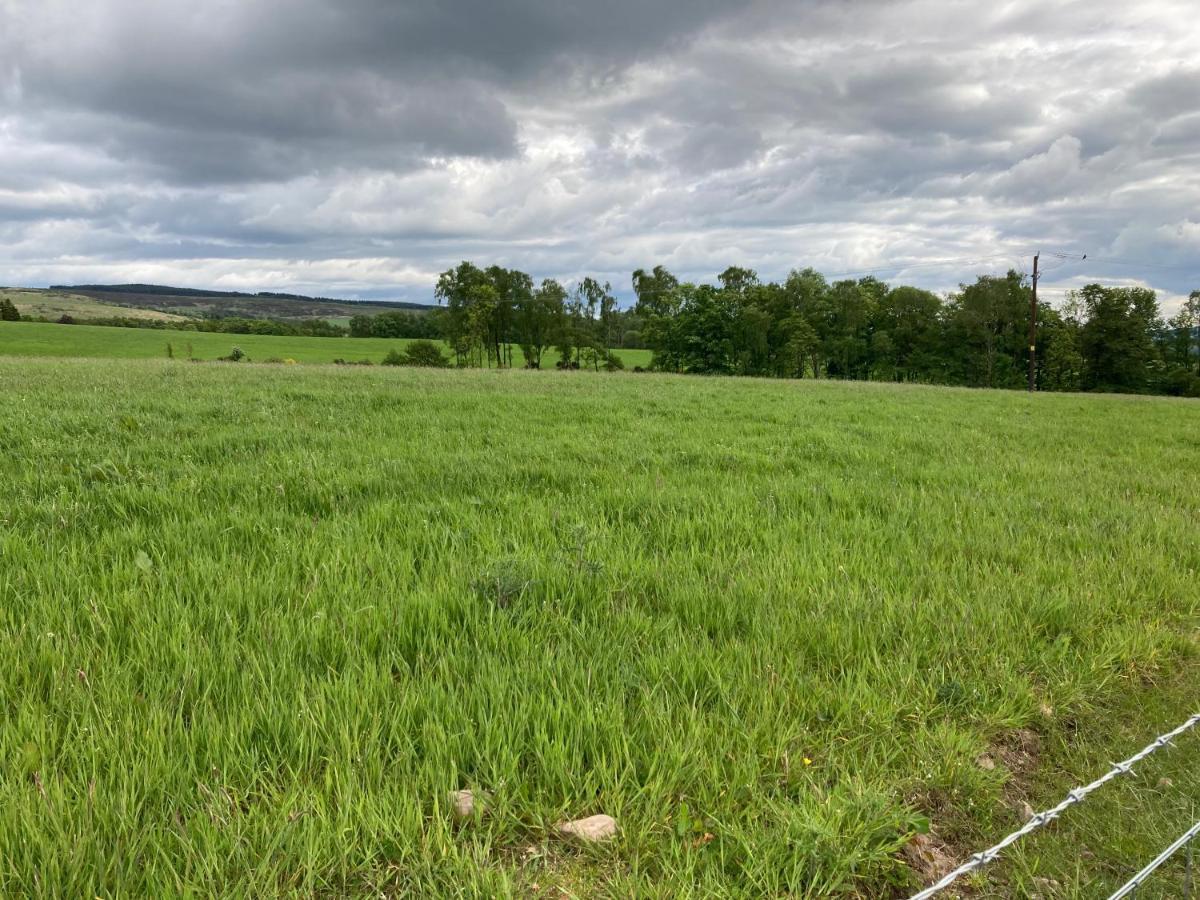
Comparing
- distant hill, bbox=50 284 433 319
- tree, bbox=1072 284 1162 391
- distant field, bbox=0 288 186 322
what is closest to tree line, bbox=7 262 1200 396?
tree, bbox=1072 284 1162 391

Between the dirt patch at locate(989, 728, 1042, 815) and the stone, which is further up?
the dirt patch at locate(989, 728, 1042, 815)

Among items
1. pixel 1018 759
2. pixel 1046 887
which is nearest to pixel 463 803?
pixel 1046 887

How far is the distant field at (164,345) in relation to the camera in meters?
65.3

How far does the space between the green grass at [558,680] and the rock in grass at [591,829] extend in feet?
0.16

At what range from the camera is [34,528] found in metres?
4.52

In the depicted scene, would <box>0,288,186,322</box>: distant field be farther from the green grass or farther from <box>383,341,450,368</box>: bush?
the green grass

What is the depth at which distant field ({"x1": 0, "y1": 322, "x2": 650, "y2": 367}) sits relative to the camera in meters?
65.3

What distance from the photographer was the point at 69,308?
399ft

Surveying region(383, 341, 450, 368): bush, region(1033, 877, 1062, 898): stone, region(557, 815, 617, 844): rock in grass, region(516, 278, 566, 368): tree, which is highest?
region(516, 278, 566, 368): tree

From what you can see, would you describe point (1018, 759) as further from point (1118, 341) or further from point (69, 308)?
point (69, 308)

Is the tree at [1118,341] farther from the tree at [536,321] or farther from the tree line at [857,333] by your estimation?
the tree at [536,321]

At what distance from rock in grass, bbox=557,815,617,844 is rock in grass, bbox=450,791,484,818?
0.31 meters

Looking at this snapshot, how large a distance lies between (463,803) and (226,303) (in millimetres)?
201550

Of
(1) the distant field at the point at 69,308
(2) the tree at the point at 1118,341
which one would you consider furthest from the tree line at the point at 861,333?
(1) the distant field at the point at 69,308
